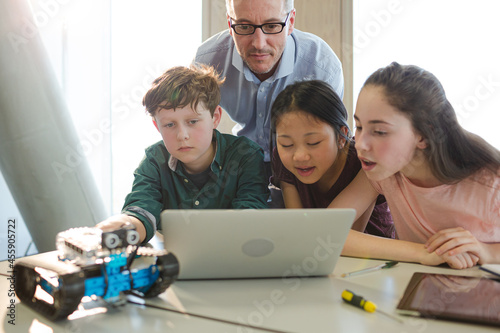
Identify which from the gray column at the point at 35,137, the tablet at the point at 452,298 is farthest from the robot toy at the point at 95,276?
the gray column at the point at 35,137

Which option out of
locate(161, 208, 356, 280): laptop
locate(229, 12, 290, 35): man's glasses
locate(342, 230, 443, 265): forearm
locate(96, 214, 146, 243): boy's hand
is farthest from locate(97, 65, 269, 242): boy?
locate(161, 208, 356, 280): laptop

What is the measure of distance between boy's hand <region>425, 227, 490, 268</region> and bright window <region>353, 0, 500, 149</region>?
178 centimetres

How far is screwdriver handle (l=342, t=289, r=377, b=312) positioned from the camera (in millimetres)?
758

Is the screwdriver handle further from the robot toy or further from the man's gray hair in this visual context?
the man's gray hair

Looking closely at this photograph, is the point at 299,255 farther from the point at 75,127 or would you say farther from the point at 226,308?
the point at 75,127

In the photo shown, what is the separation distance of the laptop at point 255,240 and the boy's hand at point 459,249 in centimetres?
30

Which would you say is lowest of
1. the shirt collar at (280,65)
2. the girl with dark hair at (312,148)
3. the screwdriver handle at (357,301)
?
the screwdriver handle at (357,301)

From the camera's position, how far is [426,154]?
123 centimetres

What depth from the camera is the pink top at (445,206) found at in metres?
1.22

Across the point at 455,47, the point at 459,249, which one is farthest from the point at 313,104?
the point at 455,47

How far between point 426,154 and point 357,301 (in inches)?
23.3

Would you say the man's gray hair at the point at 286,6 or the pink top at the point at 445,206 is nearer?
the pink top at the point at 445,206

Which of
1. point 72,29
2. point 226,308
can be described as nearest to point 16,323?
point 226,308

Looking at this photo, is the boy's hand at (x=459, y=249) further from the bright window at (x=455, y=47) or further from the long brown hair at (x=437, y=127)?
the bright window at (x=455, y=47)
